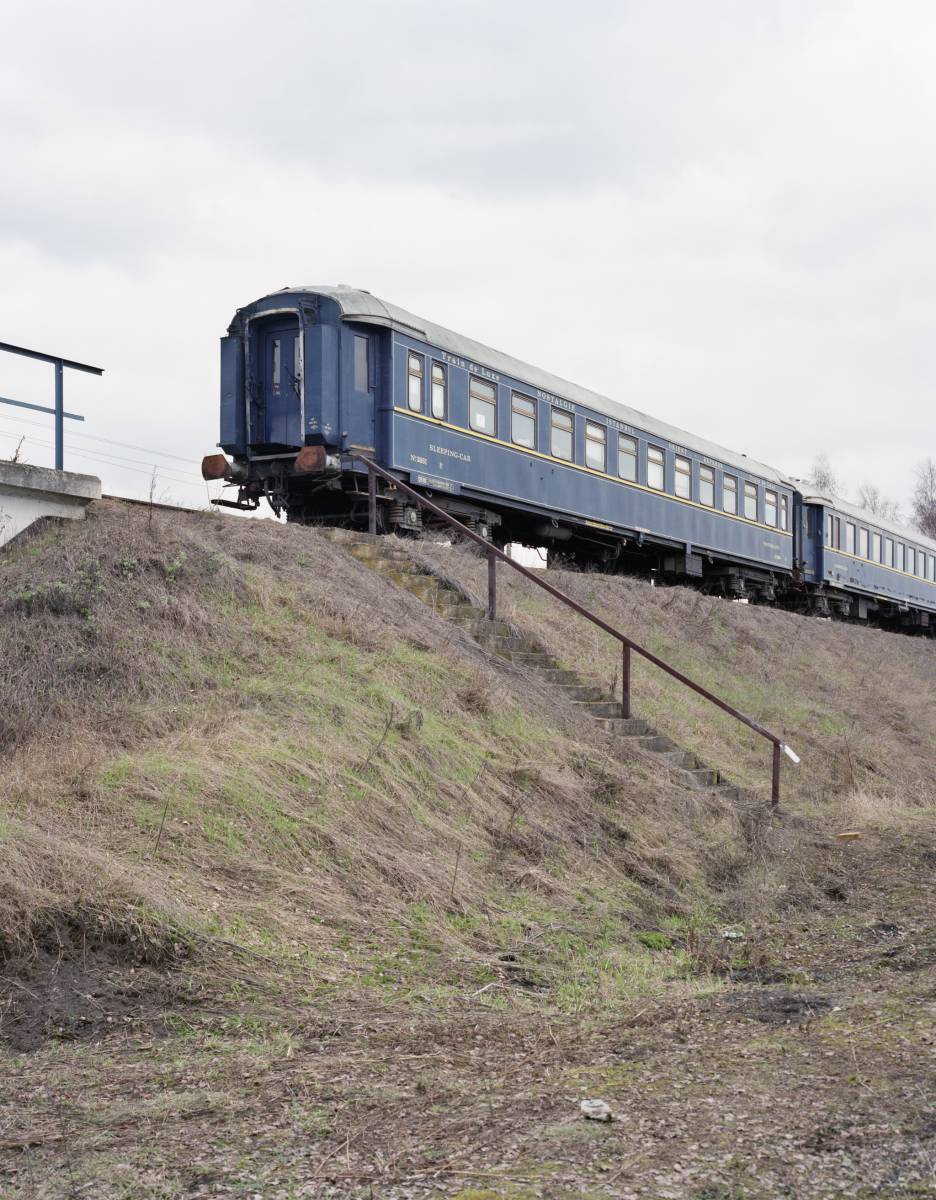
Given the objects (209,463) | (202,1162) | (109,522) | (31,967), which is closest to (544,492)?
(209,463)

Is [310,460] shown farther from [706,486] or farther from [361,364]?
[706,486]

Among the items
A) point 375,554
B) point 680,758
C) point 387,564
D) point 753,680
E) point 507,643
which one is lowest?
point 680,758

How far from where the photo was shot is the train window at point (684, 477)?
2369 centimetres

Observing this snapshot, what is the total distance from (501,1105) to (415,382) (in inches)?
531

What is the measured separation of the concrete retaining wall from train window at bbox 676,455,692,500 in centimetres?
1462

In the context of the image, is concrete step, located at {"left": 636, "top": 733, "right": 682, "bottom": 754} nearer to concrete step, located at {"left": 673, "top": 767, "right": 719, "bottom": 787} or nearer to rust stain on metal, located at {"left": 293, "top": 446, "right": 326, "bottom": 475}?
concrete step, located at {"left": 673, "top": 767, "right": 719, "bottom": 787}

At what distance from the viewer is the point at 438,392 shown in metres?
17.1

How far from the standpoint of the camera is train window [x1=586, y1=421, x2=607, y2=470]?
20.6 meters

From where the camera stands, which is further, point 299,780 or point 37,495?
point 37,495

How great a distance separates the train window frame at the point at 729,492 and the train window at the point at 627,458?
4421mm

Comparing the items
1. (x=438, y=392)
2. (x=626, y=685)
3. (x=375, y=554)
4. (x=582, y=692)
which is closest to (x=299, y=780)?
(x=626, y=685)

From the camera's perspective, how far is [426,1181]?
362cm

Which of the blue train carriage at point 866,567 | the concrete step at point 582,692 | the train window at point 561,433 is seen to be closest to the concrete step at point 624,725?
the concrete step at point 582,692

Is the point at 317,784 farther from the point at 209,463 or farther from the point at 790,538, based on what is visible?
the point at 790,538
